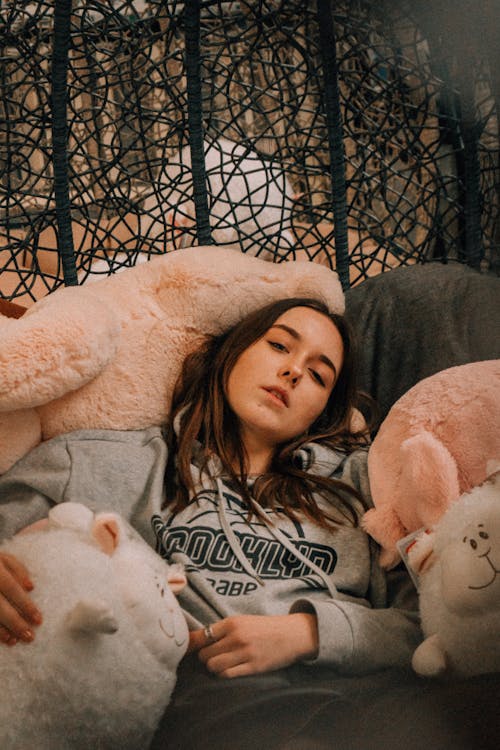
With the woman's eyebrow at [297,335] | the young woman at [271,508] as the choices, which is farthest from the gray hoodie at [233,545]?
the woman's eyebrow at [297,335]

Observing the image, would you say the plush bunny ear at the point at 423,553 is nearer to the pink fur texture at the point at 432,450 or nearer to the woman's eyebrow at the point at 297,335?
the pink fur texture at the point at 432,450

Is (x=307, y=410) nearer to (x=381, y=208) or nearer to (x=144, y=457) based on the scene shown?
(x=144, y=457)

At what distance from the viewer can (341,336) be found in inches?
33.0

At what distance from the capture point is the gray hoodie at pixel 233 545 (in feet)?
1.75

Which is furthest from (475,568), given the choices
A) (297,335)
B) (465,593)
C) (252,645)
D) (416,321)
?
(416,321)

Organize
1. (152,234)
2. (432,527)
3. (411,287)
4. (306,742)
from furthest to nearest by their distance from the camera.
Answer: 1. (152,234)
2. (411,287)
3. (432,527)
4. (306,742)

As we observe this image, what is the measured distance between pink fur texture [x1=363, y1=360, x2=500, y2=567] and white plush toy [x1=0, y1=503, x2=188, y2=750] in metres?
0.24

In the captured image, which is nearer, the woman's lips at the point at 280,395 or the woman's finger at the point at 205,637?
the woman's finger at the point at 205,637

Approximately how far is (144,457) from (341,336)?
274mm

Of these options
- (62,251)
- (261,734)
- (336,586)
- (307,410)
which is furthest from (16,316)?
(261,734)

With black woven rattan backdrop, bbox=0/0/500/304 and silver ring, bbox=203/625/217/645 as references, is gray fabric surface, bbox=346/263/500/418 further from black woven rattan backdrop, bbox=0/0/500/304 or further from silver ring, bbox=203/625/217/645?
silver ring, bbox=203/625/217/645

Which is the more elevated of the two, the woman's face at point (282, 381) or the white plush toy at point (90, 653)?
the woman's face at point (282, 381)

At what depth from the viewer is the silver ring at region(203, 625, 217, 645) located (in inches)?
19.8

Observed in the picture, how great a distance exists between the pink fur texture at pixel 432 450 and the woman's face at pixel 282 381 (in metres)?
0.09
